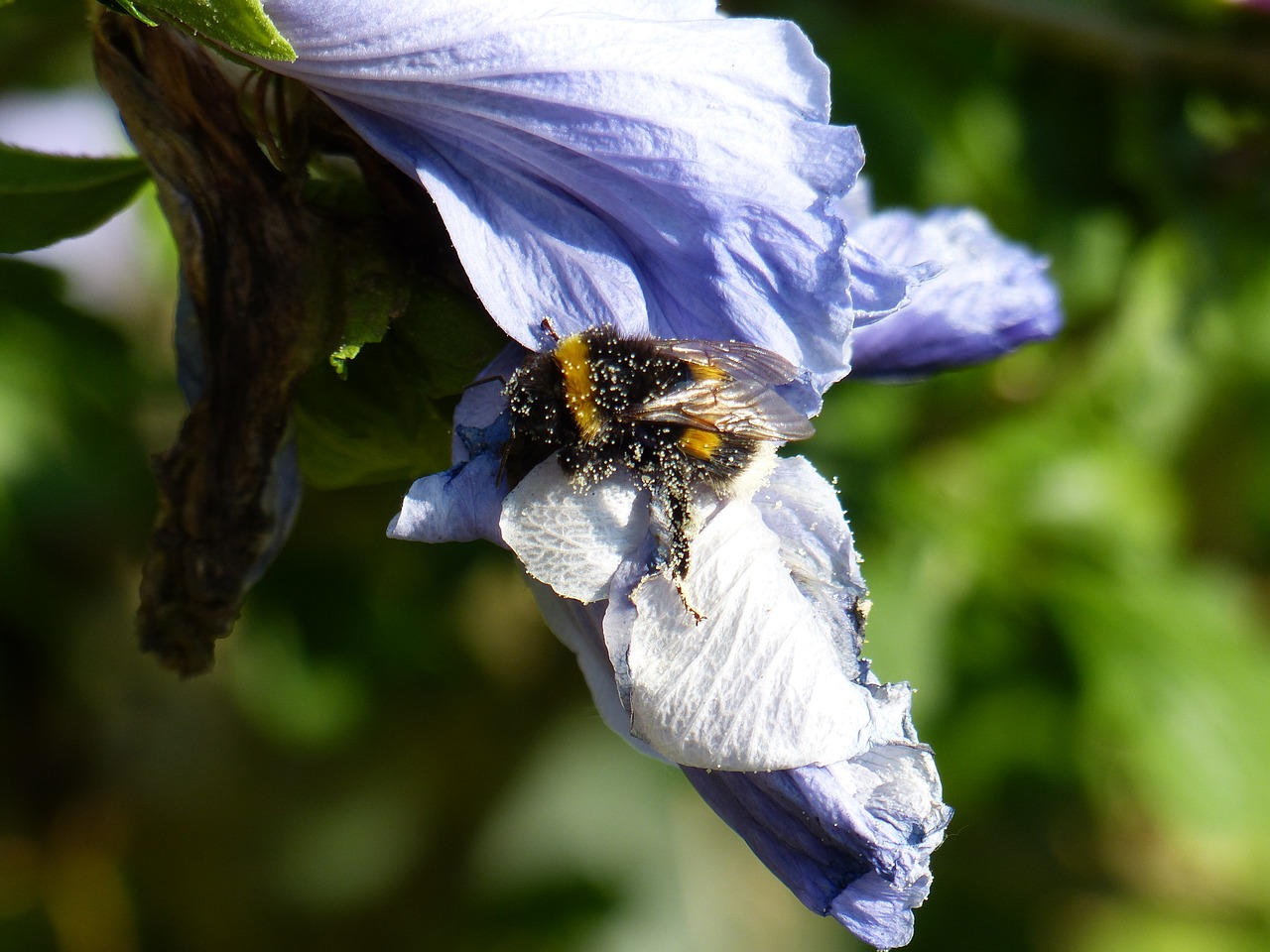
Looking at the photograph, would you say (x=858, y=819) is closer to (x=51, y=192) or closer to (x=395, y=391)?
(x=395, y=391)

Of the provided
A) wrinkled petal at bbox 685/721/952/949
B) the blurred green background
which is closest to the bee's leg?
wrinkled petal at bbox 685/721/952/949

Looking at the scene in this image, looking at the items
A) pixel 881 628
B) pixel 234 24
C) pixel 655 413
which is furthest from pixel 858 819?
pixel 881 628

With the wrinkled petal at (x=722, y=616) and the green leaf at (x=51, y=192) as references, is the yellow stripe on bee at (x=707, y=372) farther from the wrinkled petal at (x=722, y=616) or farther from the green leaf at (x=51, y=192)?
the green leaf at (x=51, y=192)

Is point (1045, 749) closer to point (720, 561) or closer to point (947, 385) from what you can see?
point (947, 385)

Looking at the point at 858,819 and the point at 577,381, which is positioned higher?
the point at 577,381

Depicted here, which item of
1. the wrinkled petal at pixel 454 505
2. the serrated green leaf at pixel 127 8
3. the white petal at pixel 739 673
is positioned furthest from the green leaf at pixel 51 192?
the white petal at pixel 739 673

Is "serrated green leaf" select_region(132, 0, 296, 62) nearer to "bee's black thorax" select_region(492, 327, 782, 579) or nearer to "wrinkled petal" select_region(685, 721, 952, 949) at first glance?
"bee's black thorax" select_region(492, 327, 782, 579)

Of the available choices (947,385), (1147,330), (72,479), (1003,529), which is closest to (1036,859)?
(1003,529)
